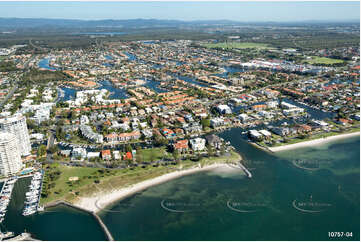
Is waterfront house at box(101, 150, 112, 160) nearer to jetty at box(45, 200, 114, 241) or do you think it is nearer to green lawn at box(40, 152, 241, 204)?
green lawn at box(40, 152, 241, 204)

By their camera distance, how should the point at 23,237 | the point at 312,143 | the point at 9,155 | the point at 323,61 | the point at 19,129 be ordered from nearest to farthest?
1. the point at 23,237
2. the point at 9,155
3. the point at 19,129
4. the point at 312,143
5. the point at 323,61

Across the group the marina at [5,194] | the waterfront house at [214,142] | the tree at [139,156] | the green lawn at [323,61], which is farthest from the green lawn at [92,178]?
the green lawn at [323,61]

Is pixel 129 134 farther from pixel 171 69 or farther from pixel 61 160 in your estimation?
pixel 171 69

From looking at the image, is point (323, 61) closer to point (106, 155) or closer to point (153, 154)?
point (153, 154)

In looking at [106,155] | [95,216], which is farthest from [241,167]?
[95,216]

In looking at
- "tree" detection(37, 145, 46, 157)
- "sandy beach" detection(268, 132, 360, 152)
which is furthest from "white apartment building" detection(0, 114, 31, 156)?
"sandy beach" detection(268, 132, 360, 152)

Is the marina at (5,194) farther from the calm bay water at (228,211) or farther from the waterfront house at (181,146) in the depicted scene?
the waterfront house at (181,146)
